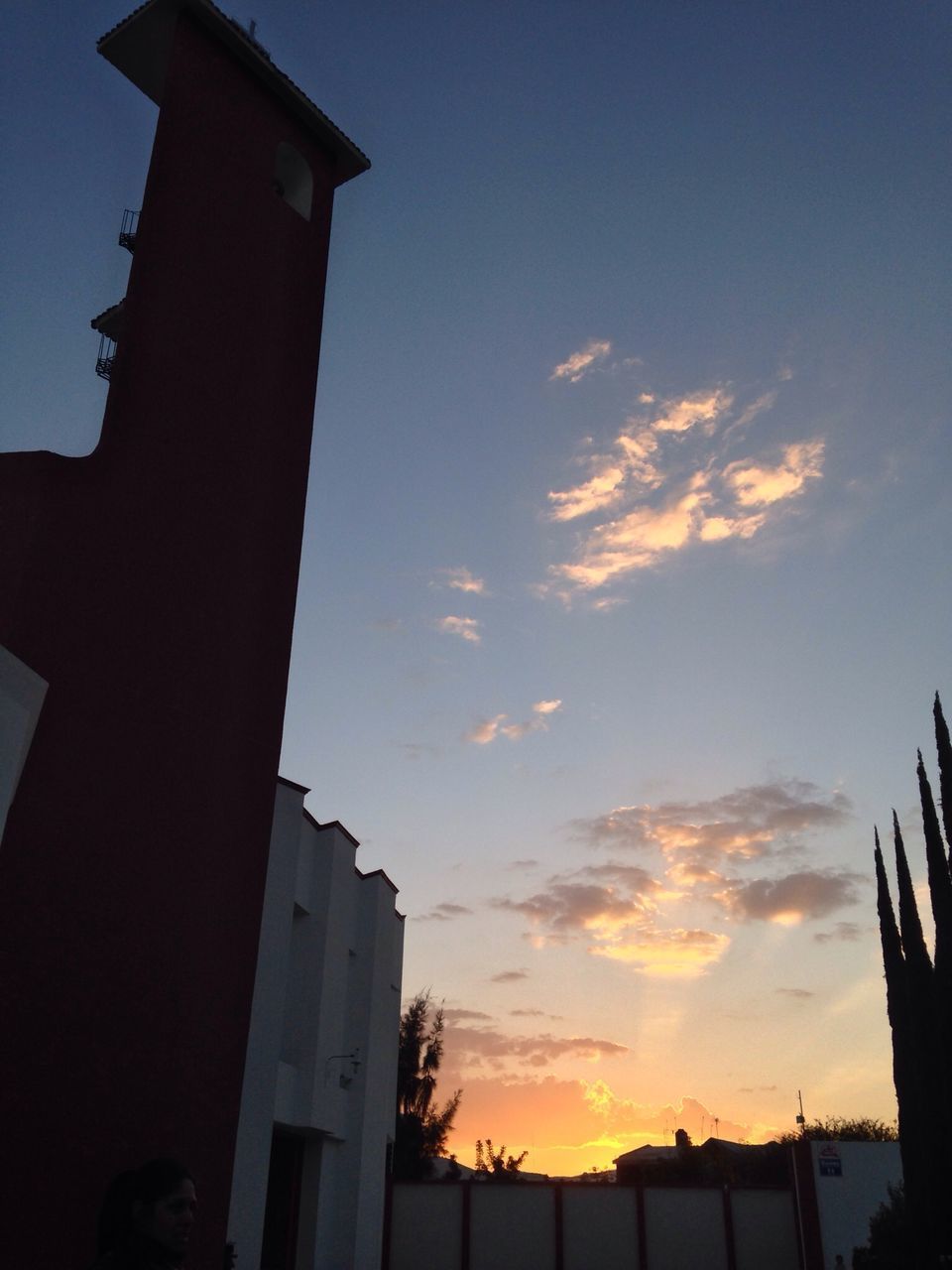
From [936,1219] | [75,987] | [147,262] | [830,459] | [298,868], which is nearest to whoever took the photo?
[75,987]

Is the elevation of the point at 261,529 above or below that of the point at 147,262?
below

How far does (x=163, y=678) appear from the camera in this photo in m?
12.3

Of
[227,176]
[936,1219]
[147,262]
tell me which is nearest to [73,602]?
[147,262]

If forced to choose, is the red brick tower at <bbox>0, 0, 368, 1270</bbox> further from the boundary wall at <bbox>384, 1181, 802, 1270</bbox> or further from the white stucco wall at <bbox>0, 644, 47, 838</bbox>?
the boundary wall at <bbox>384, 1181, 802, 1270</bbox>

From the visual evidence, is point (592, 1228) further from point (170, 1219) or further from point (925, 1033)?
point (170, 1219)

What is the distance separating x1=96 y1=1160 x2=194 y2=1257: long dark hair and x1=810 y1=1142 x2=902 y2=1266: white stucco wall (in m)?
30.7

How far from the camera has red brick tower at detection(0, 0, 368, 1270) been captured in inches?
408

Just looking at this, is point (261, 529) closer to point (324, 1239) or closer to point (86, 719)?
point (86, 719)

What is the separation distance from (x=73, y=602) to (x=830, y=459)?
47.0 feet

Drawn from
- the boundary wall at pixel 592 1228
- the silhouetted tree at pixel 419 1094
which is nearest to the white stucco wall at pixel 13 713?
the boundary wall at pixel 592 1228

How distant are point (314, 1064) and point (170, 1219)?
62.6ft

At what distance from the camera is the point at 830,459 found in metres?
19.9

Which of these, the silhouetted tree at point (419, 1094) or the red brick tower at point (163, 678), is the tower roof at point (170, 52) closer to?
the red brick tower at point (163, 678)

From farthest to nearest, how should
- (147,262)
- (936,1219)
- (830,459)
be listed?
(936,1219), (830,459), (147,262)
